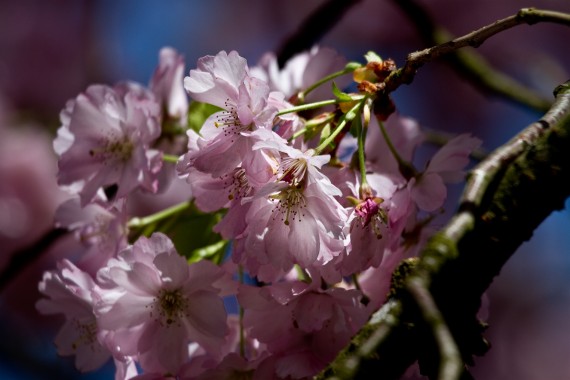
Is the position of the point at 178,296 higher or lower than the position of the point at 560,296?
higher

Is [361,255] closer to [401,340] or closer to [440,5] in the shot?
[401,340]

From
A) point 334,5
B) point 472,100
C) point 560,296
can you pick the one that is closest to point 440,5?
point 472,100

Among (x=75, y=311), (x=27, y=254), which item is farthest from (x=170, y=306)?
(x=27, y=254)

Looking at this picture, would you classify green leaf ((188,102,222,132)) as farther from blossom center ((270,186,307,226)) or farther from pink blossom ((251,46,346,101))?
blossom center ((270,186,307,226))

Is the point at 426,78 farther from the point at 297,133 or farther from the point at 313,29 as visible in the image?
the point at 297,133

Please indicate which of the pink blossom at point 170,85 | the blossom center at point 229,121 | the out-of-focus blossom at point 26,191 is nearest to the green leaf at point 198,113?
the pink blossom at point 170,85

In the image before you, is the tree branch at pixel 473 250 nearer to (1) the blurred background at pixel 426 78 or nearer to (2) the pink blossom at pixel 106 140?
(2) the pink blossom at pixel 106 140
